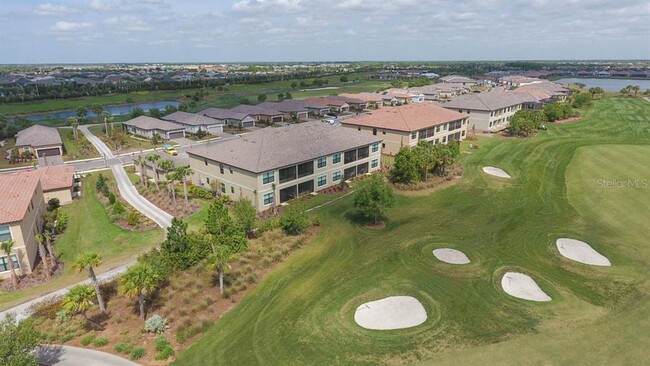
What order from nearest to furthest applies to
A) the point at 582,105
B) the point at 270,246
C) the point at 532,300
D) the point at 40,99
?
the point at 532,300 → the point at 270,246 → the point at 582,105 → the point at 40,99

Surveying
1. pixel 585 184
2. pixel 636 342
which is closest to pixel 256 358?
pixel 636 342

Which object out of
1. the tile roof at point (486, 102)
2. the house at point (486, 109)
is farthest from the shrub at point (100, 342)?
the tile roof at point (486, 102)

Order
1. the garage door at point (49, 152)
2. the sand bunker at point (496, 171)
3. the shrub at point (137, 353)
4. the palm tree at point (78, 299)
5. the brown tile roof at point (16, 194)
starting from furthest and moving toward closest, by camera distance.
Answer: the garage door at point (49, 152), the sand bunker at point (496, 171), the brown tile roof at point (16, 194), the palm tree at point (78, 299), the shrub at point (137, 353)

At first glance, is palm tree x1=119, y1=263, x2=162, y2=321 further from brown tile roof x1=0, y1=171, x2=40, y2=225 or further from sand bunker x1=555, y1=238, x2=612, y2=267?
sand bunker x1=555, y1=238, x2=612, y2=267

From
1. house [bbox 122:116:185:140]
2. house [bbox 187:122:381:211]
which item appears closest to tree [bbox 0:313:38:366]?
house [bbox 187:122:381:211]

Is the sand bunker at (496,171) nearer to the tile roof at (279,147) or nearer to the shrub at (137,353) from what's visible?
the tile roof at (279,147)

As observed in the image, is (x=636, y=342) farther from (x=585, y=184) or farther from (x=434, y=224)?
(x=585, y=184)
